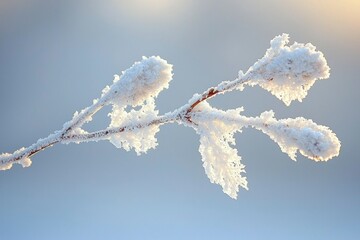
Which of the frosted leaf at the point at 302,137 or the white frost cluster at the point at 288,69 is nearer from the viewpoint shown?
the frosted leaf at the point at 302,137

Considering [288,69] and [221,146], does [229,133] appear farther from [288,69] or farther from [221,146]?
[288,69]

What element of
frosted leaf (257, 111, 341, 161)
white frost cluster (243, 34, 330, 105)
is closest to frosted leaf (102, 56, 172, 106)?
white frost cluster (243, 34, 330, 105)

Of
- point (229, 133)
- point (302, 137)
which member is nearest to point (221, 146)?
point (229, 133)

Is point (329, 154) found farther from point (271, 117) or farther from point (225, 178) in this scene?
point (225, 178)

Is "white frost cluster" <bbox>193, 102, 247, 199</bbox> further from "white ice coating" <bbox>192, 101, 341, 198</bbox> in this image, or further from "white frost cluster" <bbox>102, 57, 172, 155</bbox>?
"white frost cluster" <bbox>102, 57, 172, 155</bbox>

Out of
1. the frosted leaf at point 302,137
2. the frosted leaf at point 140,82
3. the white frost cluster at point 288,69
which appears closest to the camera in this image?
the frosted leaf at point 302,137

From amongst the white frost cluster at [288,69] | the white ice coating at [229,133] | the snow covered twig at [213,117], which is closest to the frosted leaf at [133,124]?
the snow covered twig at [213,117]

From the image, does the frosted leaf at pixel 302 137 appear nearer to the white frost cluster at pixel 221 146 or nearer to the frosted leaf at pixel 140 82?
the white frost cluster at pixel 221 146

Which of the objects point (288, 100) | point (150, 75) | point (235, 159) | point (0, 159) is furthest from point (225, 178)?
point (0, 159)

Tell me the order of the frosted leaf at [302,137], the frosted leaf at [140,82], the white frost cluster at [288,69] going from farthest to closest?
the frosted leaf at [140,82]
the white frost cluster at [288,69]
the frosted leaf at [302,137]

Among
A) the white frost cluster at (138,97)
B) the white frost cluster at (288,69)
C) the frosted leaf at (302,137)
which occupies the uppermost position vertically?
the white frost cluster at (138,97)
